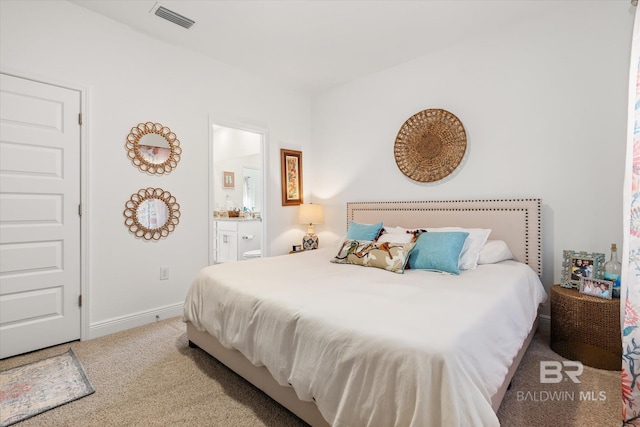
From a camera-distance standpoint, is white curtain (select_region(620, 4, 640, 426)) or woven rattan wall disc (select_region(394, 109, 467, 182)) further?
woven rattan wall disc (select_region(394, 109, 467, 182))

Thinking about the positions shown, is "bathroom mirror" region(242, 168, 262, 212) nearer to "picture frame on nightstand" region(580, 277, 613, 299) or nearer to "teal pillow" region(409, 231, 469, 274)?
"teal pillow" region(409, 231, 469, 274)

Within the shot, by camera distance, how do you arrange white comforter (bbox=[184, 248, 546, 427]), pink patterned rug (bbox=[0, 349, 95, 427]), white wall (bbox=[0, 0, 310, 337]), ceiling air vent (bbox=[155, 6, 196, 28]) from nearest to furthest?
white comforter (bbox=[184, 248, 546, 427]) → pink patterned rug (bbox=[0, 349, 95, 427]) → white wall (bbox=[0, 0, 310, 337]) → ceiling air vent (bbox=[155, 6, 196, 28])

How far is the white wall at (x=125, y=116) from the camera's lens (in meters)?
2.43

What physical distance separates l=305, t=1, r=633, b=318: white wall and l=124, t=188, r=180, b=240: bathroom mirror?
95.1 inches

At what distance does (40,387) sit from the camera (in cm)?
190

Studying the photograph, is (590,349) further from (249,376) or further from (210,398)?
(210,398)

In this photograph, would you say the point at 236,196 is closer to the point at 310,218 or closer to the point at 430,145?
the point at 310,218

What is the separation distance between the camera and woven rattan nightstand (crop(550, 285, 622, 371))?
1.99m

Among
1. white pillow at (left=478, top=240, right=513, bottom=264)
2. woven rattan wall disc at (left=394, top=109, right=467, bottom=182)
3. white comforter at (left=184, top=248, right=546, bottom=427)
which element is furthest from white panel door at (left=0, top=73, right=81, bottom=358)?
white pillow at (left=478, top=240, right=513, bottom=264)

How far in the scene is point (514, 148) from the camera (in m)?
2.79

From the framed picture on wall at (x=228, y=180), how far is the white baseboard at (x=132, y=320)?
132 inches

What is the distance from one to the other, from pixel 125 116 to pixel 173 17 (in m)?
0.97

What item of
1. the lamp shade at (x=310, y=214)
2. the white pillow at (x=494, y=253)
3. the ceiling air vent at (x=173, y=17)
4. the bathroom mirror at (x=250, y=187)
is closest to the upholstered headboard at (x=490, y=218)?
the white pillow at (x=494, y=253)

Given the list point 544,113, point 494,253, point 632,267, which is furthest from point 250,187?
point 632,267
